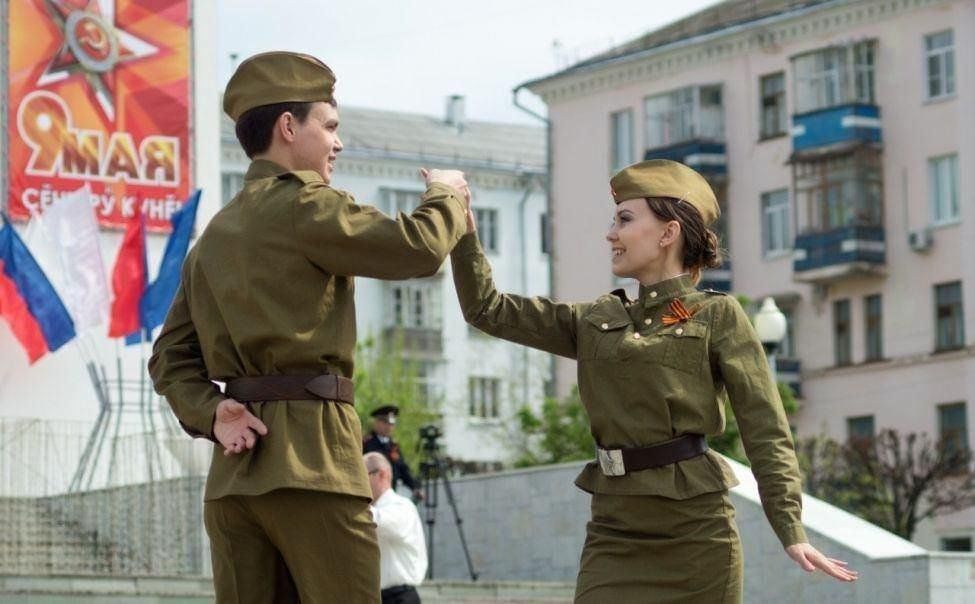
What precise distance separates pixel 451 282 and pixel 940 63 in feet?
86.9

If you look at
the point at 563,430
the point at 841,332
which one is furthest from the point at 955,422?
the point at 563,430

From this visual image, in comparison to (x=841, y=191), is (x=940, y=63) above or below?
above

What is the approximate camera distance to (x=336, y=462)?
6.72 metres

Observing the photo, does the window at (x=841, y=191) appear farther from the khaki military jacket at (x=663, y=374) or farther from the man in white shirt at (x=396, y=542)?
the khaki military jacket at (x=663, y=374)

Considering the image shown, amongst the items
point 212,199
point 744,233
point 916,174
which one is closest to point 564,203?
point 744,233

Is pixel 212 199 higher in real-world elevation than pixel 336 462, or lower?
higher

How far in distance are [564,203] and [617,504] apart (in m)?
56.4

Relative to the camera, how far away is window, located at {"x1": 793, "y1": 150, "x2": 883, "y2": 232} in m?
54.5

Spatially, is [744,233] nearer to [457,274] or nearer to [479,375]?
[479,375]

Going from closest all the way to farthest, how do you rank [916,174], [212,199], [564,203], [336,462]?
1. [336,462]
2. [212,199]
3. [916,174]
4. [564,203]

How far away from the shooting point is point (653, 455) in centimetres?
755

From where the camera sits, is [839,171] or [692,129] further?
[692,129]

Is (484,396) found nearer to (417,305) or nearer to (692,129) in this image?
(417,305)

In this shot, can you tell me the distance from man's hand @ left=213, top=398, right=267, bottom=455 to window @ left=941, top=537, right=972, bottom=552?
147 ft
